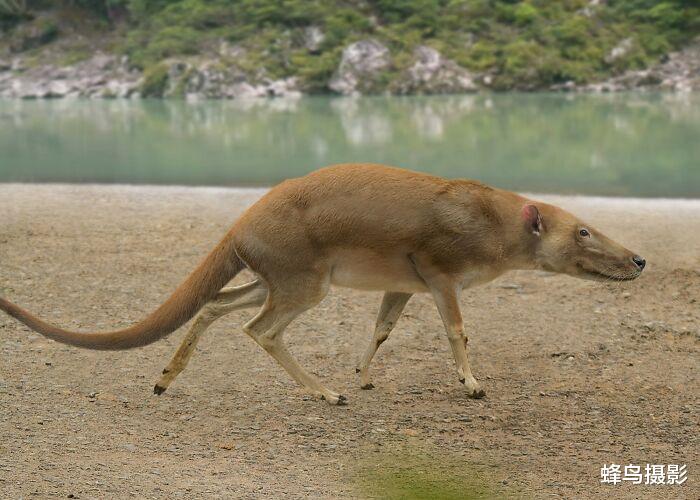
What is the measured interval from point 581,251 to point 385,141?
1684 cm

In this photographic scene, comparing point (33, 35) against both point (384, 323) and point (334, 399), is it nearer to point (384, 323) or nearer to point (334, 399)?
point (384, 323)

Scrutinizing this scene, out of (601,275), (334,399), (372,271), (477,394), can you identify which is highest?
(372,271)

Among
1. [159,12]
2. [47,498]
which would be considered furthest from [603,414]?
[159,12]

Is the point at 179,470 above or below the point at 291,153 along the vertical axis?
above

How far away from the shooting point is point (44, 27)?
4456cm

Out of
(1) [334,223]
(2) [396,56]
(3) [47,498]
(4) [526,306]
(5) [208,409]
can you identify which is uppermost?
(1) [334,223]

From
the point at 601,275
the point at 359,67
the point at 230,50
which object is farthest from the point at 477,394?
the point at 230,50

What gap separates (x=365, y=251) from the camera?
6.14 metres

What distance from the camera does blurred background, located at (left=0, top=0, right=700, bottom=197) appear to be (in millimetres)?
20734

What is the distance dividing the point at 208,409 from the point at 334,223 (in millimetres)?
1340

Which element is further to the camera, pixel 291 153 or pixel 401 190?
pixel 291 153

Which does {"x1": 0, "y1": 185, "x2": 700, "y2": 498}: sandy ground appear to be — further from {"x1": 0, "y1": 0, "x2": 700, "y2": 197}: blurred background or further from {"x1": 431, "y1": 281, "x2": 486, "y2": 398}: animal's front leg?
{"x1": 0, "y1": 0, "x2": 700, "y2": 197}: blurred background

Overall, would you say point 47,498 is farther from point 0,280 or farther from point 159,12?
point 159,12

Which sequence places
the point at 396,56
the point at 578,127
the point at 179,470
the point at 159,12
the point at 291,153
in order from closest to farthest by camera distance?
the point at 179,470
the point at 291,153
the point at 578,127
the point at 396,56
the point at 159,12
